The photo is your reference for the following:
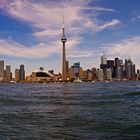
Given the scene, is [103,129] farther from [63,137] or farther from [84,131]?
[63,137]

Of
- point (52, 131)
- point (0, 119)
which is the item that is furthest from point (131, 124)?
point (0, 119)

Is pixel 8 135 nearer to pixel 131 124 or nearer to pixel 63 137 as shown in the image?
pixel 63 137

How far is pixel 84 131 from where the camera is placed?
2502cm

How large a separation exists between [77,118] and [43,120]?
3.14m

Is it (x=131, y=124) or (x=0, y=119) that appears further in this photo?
(x=0, y=119)

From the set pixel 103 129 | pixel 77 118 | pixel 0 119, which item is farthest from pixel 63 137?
pixel 0 119

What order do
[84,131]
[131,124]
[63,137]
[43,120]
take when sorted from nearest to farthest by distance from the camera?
[63,137] < [84,131] < [131,124] < [43,120]

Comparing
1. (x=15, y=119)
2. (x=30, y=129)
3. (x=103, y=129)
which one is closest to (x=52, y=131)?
(x=30, y=129)

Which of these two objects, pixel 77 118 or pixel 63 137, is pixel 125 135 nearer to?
pixel 63 137

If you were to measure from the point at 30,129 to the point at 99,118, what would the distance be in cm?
805

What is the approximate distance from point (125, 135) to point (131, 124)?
4290 mm

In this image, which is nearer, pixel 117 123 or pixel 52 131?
pixel 52 131

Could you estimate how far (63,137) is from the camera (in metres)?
22.8

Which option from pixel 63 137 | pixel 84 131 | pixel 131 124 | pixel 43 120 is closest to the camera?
pixel 63 137
